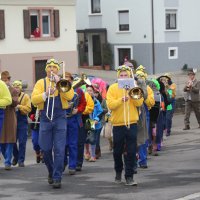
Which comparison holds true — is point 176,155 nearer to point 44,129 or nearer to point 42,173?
point 42,173

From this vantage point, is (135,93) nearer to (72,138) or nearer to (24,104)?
(72,138)

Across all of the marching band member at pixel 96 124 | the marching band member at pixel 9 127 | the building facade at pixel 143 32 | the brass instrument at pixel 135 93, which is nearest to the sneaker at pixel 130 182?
the brass instrument at pixel 135 93

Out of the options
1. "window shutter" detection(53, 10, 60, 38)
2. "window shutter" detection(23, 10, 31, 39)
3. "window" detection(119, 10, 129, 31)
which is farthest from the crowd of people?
"window" detection(119, 10, 129, 31)

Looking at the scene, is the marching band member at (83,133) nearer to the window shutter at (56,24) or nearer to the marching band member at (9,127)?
the marching band member at (9,127)

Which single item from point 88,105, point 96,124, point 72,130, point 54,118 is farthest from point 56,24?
point 54,118

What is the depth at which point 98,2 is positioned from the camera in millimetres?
45812

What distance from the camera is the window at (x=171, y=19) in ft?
144

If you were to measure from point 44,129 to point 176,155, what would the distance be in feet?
16.9

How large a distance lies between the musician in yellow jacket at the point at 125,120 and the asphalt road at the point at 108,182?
43 centimetres

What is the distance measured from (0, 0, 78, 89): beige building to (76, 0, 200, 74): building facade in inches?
276

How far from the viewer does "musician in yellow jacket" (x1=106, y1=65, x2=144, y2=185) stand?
9.80 m

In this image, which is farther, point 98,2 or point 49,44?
point 98,2

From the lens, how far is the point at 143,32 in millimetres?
42938

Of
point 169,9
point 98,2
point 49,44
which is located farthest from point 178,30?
point 49,44
